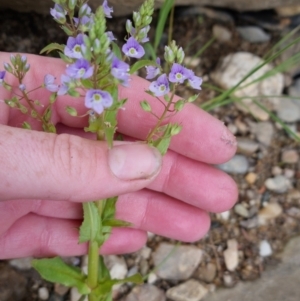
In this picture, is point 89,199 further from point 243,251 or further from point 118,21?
point 118,21

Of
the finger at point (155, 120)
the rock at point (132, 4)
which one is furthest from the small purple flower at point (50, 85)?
the rock at point (132, 4)

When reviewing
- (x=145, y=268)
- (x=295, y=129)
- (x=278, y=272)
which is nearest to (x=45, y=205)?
(x=145, y=268)

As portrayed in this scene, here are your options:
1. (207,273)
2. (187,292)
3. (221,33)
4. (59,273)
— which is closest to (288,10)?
(221,33)

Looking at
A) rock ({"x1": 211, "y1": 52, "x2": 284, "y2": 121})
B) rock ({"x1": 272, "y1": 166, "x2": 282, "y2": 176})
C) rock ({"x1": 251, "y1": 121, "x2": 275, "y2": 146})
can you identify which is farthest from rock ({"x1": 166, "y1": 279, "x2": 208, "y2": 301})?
rock ({"x1": 211, "y1": 52, "x2": 284, "y2": 121})

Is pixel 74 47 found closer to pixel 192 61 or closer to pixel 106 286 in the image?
pixel 106 286

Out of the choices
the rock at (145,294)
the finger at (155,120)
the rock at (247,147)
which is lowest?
the rock at (145,294)

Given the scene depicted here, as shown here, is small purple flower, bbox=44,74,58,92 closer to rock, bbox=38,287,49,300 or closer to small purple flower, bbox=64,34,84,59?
small purple flower, bbox=64,34,84,59

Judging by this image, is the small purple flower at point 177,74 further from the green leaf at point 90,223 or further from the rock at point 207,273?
the rock at point 207,273

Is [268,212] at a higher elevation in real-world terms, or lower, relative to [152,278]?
higher
